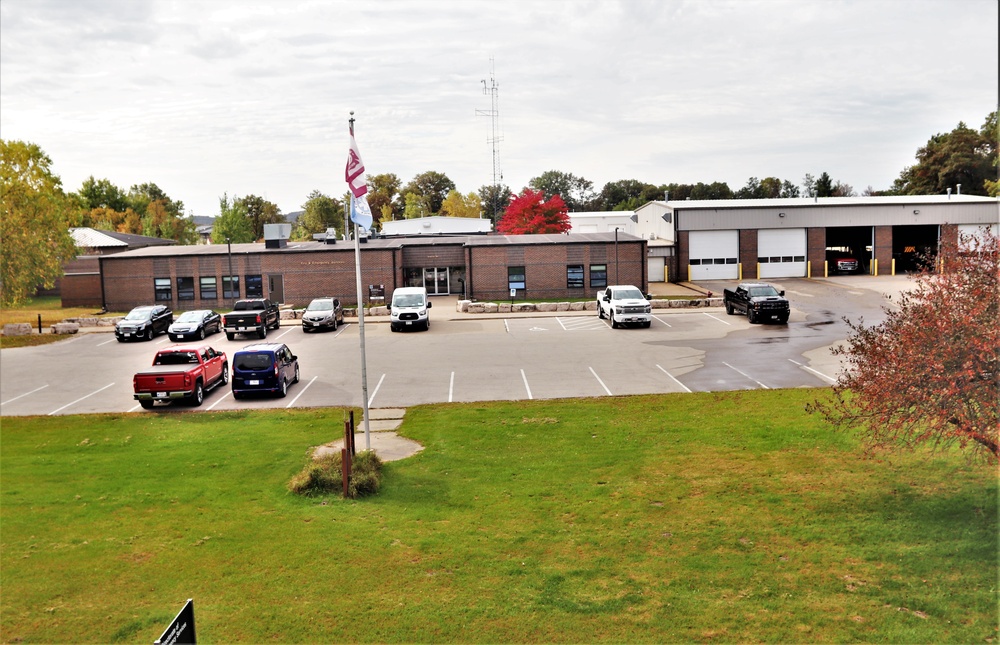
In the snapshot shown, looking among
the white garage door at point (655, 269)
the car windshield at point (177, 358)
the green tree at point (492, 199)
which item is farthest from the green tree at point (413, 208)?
the car windshield at point (177, 358)

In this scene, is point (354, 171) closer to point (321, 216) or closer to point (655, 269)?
point (655, 269)

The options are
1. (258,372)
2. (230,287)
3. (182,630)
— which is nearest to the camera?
(182,630)

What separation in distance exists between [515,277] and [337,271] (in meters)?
11.2

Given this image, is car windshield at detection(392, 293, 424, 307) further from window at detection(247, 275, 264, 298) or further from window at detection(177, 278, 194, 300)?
window at detection(177, 278, 194, 300)

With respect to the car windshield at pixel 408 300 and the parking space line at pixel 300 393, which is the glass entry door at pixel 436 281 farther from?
the parking space line at pixel 300 393

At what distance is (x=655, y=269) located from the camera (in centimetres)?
6022

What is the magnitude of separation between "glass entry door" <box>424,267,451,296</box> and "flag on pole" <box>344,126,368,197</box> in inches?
1439

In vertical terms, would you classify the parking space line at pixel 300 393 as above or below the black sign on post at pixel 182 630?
below

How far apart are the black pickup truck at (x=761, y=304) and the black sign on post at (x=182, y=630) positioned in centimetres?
3423

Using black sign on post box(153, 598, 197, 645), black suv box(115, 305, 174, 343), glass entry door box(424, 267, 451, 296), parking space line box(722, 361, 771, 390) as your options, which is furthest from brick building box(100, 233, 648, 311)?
black sign on post box(153, 598, 197, 645)

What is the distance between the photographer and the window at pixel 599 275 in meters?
50.8

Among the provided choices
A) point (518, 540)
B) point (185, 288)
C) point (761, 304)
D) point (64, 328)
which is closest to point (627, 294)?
point (761, 304)

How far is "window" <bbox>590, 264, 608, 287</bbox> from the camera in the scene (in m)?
50.8

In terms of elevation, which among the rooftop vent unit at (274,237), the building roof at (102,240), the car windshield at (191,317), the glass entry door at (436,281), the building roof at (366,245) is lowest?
the car windshield at (191,317)
